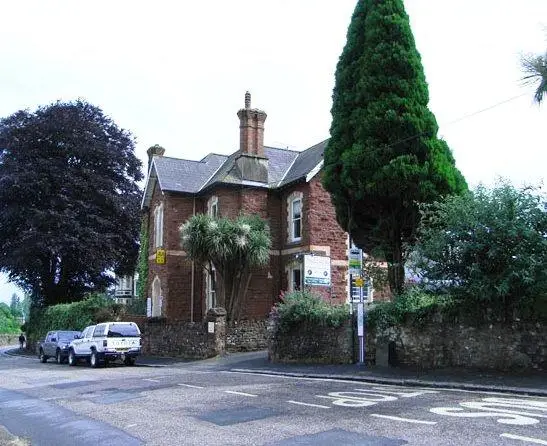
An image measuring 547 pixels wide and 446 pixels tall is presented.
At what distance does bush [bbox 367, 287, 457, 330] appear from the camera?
53.8 feet

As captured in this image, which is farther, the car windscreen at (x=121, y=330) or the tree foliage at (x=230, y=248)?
the tree foliage at (x=230, y=248)

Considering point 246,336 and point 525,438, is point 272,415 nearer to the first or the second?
point 525,438

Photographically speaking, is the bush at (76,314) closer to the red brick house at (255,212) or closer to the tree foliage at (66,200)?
the tree foliage at (66,200)

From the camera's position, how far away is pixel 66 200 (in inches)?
1610

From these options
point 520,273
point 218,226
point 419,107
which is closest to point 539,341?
point 520,273

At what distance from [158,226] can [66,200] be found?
9.30m

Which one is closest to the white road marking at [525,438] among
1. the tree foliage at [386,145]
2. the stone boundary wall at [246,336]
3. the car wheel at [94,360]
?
the tree foliage at [386,145]

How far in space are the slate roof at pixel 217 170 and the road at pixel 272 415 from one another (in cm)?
1744

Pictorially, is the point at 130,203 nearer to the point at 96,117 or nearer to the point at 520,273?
the point at 96,117

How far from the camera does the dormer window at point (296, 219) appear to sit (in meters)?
30.5

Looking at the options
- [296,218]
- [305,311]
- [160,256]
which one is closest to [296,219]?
[296,218]

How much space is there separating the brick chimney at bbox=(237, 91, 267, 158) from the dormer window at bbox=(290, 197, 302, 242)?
3658 mm

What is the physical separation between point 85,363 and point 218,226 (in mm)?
9468

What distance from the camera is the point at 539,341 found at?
570 inches
